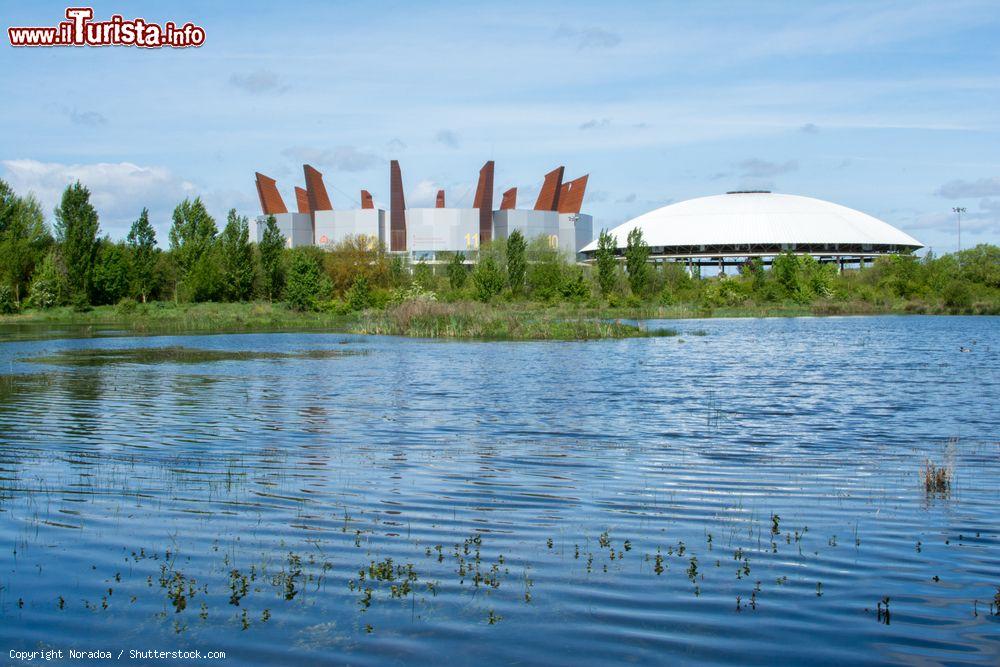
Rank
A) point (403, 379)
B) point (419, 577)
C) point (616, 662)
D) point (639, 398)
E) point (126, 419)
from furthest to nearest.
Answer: point (403, 379) < point (639, 398) < point (126, 419) < point (419, 577) < point (616, 662)

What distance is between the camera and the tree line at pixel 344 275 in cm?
6025

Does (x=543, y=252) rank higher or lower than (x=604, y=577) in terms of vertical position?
higher

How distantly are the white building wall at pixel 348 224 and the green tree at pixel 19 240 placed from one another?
25755mm

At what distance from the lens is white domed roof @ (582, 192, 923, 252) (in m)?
97.1

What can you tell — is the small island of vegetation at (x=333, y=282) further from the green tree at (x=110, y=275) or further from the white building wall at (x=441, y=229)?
the white building wall at (x=441, y=229)

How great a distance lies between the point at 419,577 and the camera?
584 centimetres

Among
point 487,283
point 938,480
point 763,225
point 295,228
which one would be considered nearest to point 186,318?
point 487,283

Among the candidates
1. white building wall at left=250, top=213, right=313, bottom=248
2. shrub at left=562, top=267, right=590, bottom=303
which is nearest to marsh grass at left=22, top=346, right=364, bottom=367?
shrub at left=562, top=267, right=590, bottom=303

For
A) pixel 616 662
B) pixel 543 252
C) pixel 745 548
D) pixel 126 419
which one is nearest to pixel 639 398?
pixel 126 419

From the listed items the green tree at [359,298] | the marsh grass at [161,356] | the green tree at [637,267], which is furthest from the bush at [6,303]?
the green tree at [637,267]

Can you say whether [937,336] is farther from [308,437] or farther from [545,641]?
[545,641]

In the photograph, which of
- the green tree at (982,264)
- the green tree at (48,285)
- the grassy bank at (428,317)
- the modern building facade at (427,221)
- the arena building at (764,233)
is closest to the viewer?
the grassy bank at (428,317)

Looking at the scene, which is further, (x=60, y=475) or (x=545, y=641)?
(x=60, y=475)

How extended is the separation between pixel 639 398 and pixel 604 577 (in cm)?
1124
